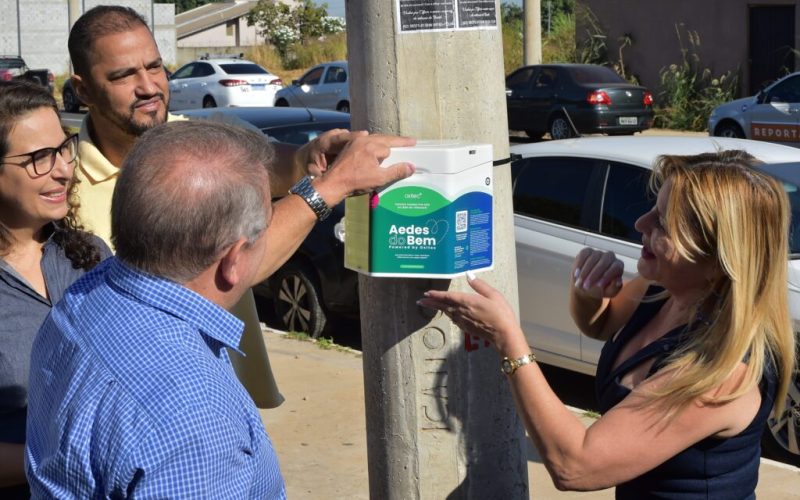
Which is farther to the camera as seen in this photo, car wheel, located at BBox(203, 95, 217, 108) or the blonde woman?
car wheel, located at BBox(203, 95, 217, 108)

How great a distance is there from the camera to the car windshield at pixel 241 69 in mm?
32094

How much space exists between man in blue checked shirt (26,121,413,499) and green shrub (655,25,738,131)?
82.5 ft

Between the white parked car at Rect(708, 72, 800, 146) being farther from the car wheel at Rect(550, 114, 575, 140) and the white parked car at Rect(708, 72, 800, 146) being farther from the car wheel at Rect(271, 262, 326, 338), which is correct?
the car wheel at Rect(271, 262, 326, 338)

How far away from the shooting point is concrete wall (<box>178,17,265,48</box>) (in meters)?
70.4

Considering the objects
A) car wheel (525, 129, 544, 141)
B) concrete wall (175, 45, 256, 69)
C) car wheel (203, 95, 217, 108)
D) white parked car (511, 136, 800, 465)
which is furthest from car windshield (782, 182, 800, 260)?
concrete wall (175, 45, 256, 69)

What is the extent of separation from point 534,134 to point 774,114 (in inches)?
239

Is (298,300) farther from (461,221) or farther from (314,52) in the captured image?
(314,52)

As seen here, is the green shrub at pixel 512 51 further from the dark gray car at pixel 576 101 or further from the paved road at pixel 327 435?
the paved road at pixel 327 435

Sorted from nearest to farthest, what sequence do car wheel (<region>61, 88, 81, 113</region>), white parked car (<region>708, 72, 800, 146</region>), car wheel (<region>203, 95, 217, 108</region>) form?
white parked car (<region>708, 72, 800, 146</region>) < car wheel (<region>203, 95, 217, 108</region>) < car wheel (<region>61, 88, 81, 113</region>)

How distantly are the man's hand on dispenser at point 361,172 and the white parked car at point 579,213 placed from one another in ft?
11.6

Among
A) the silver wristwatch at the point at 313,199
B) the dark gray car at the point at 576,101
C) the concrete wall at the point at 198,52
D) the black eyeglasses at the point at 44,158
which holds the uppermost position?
the concrete wall at the point at 198,52

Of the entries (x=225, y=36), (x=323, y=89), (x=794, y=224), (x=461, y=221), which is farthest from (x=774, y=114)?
(x=225, y=36)

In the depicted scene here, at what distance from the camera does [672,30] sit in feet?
92.1

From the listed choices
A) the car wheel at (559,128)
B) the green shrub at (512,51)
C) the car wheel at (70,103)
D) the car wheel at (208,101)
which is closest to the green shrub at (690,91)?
the car wheel at (559,128)
